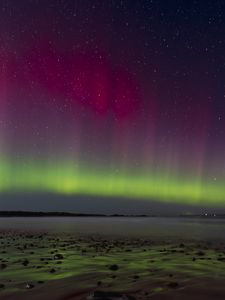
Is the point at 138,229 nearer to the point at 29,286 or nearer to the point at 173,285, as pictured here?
the point at 173,285

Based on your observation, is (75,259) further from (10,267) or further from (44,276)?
(44,276)

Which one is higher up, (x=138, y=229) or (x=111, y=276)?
(x=111, y=276)

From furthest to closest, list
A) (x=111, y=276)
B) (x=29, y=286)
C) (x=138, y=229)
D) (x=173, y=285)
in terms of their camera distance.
A: (x=138, y=229) < (x=111, y=276) < (x=173, y=285) < (x=29, y=286)

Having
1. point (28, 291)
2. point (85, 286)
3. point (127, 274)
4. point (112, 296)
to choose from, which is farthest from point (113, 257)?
point (112, 296)

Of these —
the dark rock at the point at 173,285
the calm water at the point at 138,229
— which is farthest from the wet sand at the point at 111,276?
the calm water at the point at 138,229

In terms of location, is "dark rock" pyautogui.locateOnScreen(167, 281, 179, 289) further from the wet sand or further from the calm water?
the calm water

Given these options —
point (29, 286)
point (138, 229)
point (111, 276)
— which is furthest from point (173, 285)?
point (138, 229)

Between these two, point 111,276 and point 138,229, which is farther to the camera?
point 138,229

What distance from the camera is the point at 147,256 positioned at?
942 inches

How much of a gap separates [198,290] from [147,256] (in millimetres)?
10486

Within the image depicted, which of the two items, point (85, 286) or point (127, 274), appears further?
point (127, 274)

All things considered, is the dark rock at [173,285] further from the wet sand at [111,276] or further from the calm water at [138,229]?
the calm water at [138,229]

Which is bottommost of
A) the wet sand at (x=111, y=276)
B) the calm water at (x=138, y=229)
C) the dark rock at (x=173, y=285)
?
the calm water at (x=138, y=229)

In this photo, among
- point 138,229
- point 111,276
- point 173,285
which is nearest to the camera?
point 173,285
